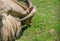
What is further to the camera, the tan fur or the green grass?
the green grass

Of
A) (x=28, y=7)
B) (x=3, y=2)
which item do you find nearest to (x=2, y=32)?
(x=3, y=2)

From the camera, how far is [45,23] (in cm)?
433

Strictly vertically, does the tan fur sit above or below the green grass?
above

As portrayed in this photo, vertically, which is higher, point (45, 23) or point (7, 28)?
point (7, 28)

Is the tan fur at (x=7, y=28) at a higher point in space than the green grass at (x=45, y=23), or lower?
higher

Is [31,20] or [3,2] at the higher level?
[3,2]

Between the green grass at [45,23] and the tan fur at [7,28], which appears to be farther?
the green grass at [45,23]

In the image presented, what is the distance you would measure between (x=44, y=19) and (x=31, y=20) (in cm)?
30

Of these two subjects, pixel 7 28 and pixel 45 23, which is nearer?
pixel 7 28

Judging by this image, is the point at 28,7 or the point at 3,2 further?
the point at 28,7

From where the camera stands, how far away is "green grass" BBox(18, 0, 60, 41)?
402 cm

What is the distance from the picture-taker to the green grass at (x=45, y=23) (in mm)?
4016

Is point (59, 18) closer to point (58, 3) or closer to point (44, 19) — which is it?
point (44, 19)

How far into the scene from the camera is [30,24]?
13.9ft
